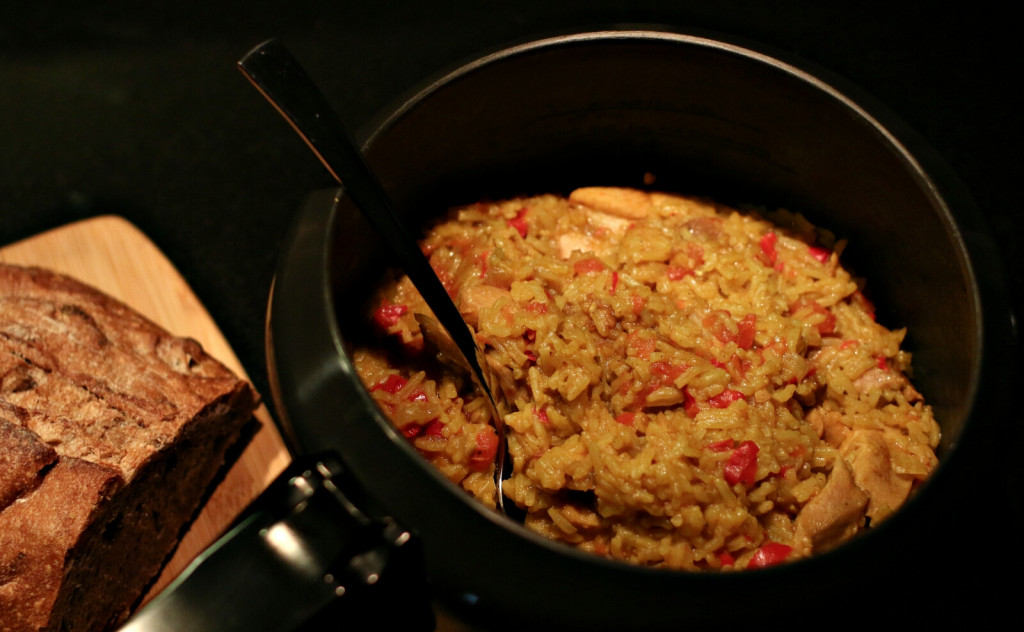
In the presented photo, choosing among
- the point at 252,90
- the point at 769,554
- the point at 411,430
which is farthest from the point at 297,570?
the point at 252,90

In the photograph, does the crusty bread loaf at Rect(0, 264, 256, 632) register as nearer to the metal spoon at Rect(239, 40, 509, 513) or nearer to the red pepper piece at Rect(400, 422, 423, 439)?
the red pepper piece at Rect(400, 422, 423, 439)

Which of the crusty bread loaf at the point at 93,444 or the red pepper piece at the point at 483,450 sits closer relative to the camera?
the red pepper piece at the point at 483,450

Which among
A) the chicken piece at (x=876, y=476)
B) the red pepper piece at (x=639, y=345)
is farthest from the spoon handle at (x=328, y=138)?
the chicken piece at (x=876, y=476)

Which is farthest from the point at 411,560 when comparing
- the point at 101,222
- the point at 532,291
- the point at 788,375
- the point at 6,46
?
the point at 6,46

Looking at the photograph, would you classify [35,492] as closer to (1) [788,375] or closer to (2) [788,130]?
(1) [788,375]

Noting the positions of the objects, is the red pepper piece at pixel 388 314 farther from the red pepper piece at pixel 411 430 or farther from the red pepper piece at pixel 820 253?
the red pepper piece at pixel 820 253

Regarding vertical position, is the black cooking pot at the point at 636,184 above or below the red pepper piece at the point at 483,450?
above
